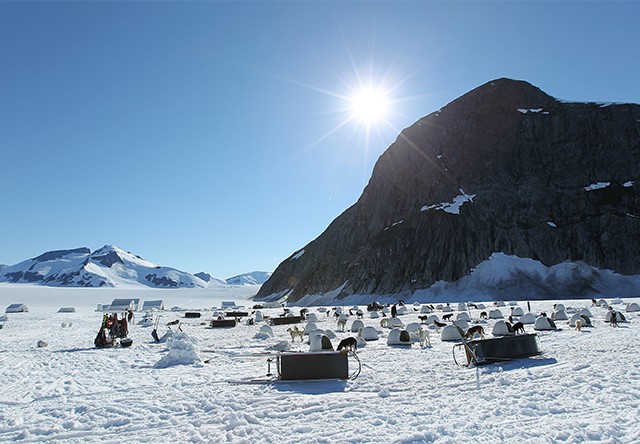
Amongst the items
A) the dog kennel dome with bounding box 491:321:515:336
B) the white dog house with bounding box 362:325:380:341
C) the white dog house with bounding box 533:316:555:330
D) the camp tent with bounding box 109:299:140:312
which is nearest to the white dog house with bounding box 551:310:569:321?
the white dog house with bounding box 533:316:555:330

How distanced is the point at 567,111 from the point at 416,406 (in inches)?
4512

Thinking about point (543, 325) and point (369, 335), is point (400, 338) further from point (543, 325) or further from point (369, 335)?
point (543, 325)

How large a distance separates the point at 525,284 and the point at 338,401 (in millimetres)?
78844

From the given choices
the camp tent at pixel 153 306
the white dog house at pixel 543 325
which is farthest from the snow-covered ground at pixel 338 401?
the camp tent at pixel 153 306

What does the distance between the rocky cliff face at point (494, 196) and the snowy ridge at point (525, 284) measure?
81.6 inches

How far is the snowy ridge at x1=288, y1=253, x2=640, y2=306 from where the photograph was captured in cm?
7938

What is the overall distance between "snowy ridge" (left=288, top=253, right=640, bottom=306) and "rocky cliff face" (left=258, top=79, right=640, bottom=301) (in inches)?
81.6

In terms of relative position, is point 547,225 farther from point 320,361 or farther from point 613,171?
point 320,361

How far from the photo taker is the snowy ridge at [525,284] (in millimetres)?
79375

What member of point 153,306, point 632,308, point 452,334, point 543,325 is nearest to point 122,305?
point 153,306

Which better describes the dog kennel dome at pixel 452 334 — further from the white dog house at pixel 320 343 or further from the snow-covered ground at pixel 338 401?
the white dog house at pixel 320 343

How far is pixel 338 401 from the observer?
12453 millimetres

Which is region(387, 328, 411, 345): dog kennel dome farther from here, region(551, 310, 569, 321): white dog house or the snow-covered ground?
region(551, 310, 569, 321): white dog house

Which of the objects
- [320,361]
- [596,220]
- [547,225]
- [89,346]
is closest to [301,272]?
[547,225]
